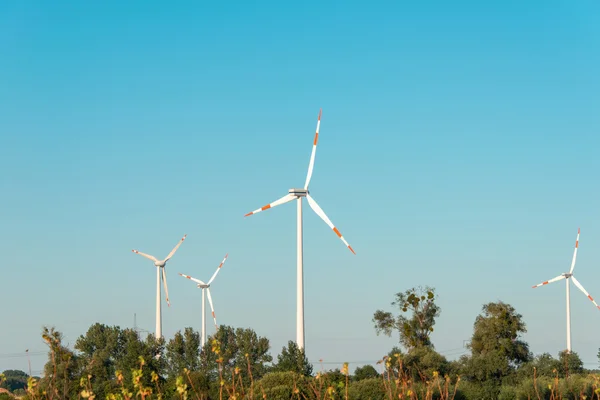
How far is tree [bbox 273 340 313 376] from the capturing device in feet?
384

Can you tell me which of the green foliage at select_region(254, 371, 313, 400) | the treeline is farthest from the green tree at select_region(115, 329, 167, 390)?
the green foliage at select_region(254, 371, 313, 400)

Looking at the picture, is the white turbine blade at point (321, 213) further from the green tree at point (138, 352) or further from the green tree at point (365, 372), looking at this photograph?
the green tree at point (365, 372)

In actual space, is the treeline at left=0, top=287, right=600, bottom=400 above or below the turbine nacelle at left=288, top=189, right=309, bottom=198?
below

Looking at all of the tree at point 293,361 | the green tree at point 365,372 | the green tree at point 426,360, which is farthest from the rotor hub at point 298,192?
the green tree at point 365,372

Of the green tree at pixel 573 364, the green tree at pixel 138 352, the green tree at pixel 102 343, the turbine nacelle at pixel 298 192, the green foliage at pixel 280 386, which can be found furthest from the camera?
the green tree at pixel 102 343

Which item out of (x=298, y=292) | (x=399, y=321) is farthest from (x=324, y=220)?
(x=399, y=321)

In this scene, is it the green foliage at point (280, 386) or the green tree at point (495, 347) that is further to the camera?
the green tree at point (495, 347)

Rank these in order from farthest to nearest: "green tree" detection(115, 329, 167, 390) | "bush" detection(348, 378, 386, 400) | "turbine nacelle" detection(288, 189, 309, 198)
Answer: "green tree" detection(115, 329, 167, 390) < "turbine nacelle" detection(288, 189, 309, 198) < "bush" detection(348, 378, 386, 400)

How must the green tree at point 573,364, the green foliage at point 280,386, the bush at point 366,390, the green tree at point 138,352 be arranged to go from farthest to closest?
the green tree at point 573,364
the green tree at point 138,352
the bush at point 366,390
the green foliage at point 280,386

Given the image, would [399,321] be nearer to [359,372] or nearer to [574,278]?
[359,372]

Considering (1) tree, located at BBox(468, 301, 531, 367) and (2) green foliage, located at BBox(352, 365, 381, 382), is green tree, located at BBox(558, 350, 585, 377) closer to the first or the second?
(1) tree, located at BBox(468, 301, 531, 367)

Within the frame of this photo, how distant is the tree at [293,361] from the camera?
117000 mm

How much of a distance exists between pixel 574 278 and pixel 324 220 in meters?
68.6

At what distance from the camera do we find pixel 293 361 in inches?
4815
